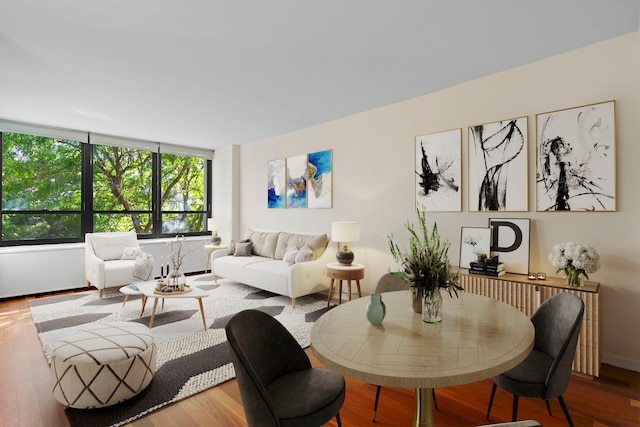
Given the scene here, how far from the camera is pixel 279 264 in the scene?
4965mm

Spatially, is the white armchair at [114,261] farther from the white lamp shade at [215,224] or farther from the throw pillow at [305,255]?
the throw pillow at [305,255]

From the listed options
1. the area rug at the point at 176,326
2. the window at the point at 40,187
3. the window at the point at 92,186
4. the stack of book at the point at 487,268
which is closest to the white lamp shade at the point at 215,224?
the window at the point at 92,186

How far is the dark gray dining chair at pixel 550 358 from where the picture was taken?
159 centimetres

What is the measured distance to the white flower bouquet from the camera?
256 cm

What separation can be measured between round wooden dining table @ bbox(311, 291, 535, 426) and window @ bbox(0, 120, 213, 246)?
577cm

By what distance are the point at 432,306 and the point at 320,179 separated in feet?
12.2

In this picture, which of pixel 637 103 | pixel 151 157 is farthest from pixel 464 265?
pixel 151 157

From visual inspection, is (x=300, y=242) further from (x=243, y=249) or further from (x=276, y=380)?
(x=276, y=380)

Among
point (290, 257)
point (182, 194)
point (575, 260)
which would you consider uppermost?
point (182, 194)

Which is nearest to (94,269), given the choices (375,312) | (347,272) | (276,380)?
(347,272)

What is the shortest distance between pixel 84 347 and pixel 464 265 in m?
3.31

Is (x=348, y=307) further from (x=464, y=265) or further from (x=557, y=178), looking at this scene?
(x=557, y=178)

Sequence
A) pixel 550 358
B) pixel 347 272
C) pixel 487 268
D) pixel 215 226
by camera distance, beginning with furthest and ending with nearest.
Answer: pixel 215 226
pixel 347 272
pixel 487 268
pixel 550 358

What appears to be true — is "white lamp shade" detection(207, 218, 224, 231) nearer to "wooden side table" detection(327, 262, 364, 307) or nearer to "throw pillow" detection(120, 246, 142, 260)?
"throw pillow" detection(120, 246, 142, 260)
